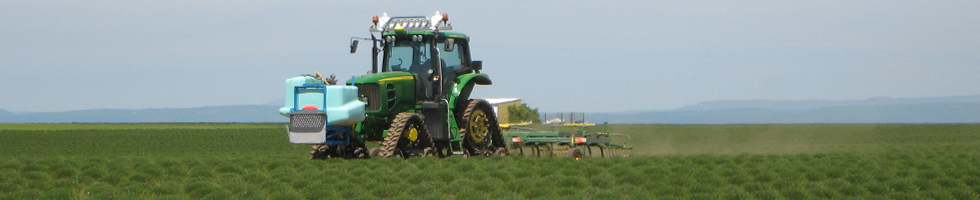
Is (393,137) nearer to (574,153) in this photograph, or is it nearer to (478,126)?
(478,126)

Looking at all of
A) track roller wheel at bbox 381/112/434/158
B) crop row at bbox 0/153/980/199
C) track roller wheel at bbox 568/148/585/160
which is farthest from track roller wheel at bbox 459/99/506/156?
track roller wheel at bbox 568/148/585/160

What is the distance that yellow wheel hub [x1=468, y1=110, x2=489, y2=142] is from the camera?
56.3 ft

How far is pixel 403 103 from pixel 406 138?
0.87 meters

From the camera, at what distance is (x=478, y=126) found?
17.4 m

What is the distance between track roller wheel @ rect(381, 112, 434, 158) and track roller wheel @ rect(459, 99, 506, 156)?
41.7 inches

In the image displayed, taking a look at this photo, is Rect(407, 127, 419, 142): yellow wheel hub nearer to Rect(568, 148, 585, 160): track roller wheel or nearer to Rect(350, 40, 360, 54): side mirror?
Rect(350, 40, 360, 54): side mirror

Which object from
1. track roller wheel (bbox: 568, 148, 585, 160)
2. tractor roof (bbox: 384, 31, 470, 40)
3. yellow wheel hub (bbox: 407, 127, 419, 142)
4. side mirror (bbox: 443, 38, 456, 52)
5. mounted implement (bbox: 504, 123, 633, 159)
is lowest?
track roller wheel (bbox: 568, 148, 585, 160)

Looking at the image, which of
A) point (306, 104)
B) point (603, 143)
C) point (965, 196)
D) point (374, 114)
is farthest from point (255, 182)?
point (603, 143)

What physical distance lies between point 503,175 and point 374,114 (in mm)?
3440

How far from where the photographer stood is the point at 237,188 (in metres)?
11.6

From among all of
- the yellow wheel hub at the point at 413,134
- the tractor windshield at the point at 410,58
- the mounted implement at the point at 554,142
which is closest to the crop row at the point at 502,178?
the yellow wheel hub at the point at 413,134

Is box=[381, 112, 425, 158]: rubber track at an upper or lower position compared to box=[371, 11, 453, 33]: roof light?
lower

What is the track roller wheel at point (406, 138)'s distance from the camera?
14906 millimetres

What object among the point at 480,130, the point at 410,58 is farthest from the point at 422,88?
the point at 480,130
